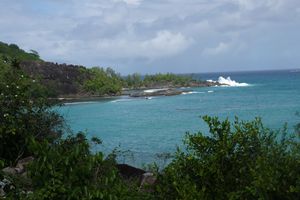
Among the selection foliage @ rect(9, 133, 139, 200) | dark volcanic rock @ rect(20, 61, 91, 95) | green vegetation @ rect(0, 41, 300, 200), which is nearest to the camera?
foliage @ rect(9, 133, 139, 200)

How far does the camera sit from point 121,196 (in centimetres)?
370

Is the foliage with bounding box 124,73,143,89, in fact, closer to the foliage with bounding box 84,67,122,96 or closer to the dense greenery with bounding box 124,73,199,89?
the dense greenery with bounding box 124,73,199,89

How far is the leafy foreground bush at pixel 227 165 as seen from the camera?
4.27 meters

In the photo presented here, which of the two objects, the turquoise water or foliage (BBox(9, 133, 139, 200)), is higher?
foliage (BBox(9, 133, 139, 200))

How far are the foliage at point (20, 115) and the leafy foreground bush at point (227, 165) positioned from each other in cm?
390

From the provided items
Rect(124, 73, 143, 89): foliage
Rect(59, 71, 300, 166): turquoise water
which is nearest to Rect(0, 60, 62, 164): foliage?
Rect(59, 71, 300, 166): turquoise water

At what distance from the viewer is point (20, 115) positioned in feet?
33.4

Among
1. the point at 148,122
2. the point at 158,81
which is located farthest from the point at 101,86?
the point at 148,122

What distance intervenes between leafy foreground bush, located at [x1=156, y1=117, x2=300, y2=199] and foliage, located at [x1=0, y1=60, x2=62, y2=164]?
390 cm

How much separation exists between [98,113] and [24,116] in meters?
47.7

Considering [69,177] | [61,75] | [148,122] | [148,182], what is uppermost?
[61,75]

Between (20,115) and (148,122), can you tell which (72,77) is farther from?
(20,115)

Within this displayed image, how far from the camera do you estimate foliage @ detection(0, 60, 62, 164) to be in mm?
9133

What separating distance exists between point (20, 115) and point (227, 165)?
644 cm
